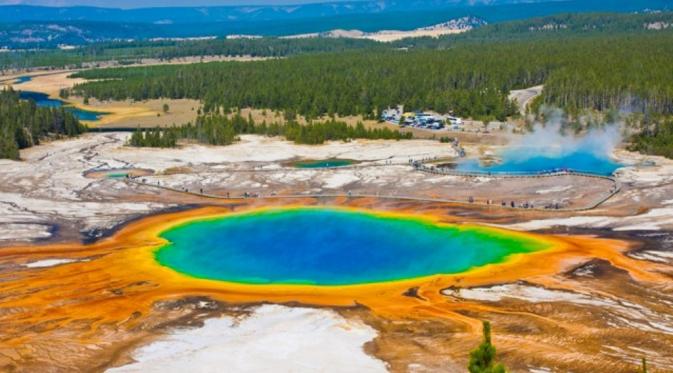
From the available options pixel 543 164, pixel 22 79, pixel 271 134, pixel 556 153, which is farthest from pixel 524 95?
pixel 22 79

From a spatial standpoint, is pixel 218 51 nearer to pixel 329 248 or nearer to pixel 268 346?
pixel 329 248

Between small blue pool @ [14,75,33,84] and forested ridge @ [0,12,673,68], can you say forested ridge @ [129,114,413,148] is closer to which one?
small blue pool @ [14,75,33,84]

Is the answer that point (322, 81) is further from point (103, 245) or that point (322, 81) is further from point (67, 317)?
point (67, 317)

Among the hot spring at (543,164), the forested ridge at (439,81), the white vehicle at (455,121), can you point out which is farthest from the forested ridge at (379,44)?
the hot spring at (543,164)

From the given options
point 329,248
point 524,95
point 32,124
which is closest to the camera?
point 329,248

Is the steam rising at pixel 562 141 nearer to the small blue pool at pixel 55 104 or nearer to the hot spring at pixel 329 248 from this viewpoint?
the hot spring at pixel 329 248
